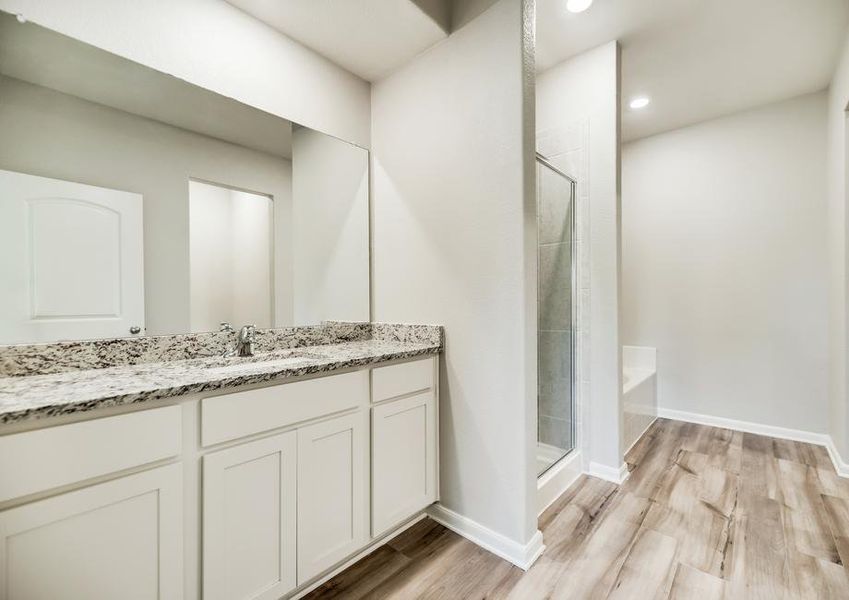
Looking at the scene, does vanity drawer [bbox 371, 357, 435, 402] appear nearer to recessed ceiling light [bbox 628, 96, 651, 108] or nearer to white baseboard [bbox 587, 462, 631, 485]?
white baseboard [bbox 587, 462, 631, 485]

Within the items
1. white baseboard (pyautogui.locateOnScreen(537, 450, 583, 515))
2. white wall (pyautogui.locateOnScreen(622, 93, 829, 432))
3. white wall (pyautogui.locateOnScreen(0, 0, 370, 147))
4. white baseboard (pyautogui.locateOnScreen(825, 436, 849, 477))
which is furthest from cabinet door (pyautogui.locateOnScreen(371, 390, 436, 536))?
white wall (pyautogui.locateOnScreen(622, 93, 829, 432))

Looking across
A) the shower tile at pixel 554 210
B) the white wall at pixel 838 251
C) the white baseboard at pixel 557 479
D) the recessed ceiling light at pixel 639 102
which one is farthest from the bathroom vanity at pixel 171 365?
the white wall at pixel 838 251

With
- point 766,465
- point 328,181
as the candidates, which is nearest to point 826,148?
point 766,465

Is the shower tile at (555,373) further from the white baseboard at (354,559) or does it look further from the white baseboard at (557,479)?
the white baseboard at (354,559)

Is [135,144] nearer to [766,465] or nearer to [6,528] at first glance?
[6,528]

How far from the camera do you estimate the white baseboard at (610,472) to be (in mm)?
2225

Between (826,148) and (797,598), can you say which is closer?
(797,598)

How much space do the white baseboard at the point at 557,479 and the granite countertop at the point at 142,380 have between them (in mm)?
1041

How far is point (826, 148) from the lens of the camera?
2719 millimetres

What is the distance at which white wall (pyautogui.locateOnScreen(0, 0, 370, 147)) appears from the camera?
1286 mm

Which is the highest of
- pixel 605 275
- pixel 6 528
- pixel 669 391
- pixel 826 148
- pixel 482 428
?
pixel 826 148

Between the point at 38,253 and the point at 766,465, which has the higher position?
the point at 38,253

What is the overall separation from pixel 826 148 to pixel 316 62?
3627 millimetres

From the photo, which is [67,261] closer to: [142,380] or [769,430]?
[142,380]
